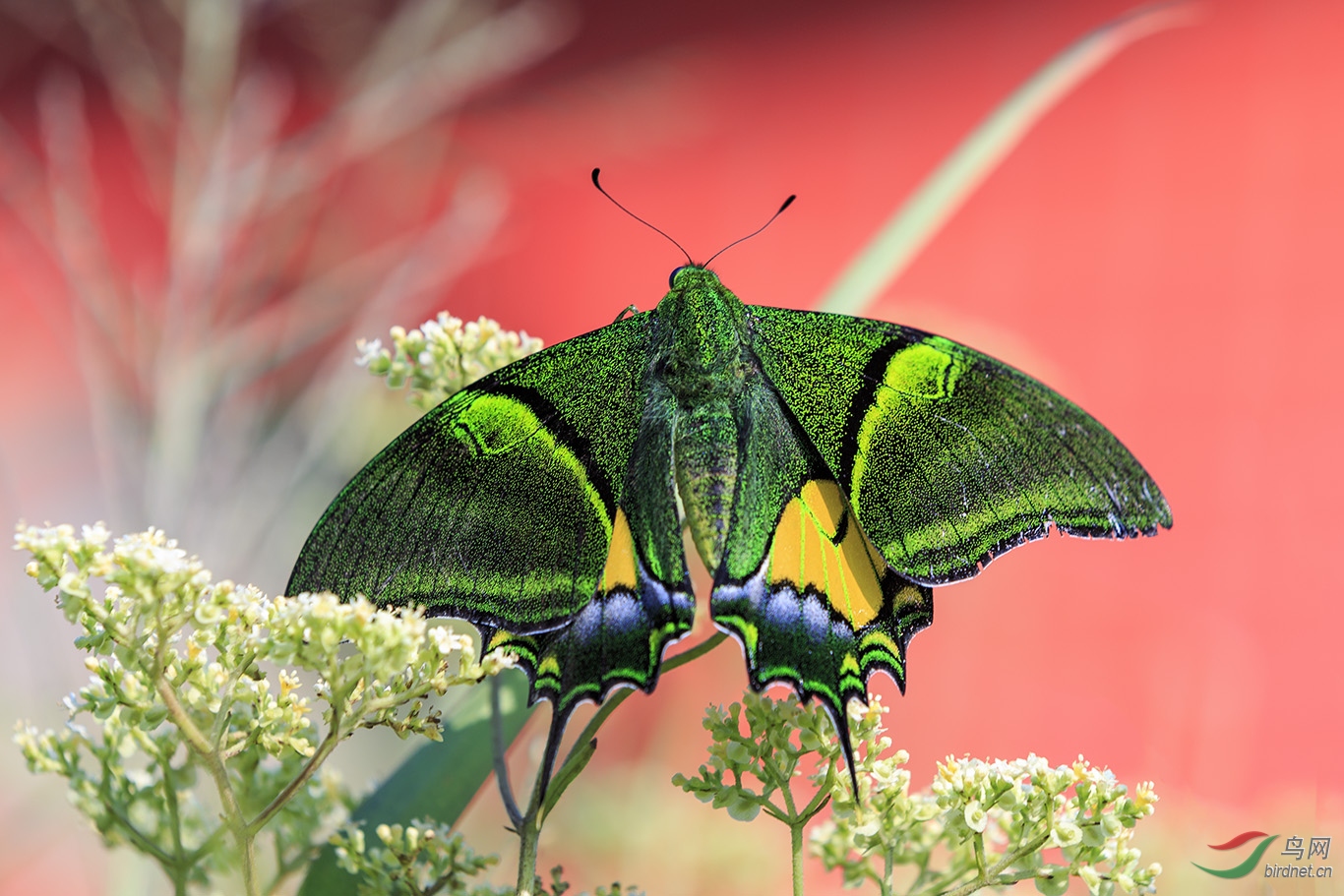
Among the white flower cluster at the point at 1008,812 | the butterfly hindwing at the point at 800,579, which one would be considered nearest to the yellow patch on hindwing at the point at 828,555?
the butterfly hindwing at the point at 800,579

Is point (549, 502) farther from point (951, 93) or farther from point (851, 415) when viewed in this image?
point (951, 93)

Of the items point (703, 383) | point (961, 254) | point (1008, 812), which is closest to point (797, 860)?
point (1008, 812)

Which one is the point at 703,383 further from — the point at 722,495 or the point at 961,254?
the point at 961,254

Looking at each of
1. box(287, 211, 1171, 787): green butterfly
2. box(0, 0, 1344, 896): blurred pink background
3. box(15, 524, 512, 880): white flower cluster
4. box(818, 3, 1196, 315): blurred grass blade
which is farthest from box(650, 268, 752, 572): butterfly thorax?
box(0, 0, 1344, 896): blurred pink background

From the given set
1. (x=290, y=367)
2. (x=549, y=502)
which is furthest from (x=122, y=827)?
(x=290, y=367)

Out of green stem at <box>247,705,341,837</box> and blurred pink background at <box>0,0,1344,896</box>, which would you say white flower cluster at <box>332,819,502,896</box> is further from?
blurred pink background at <box>0,0,1344,896</box>

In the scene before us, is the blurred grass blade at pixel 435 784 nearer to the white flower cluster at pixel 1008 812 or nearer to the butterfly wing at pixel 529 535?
the butterfly wing at pixel 529 535
